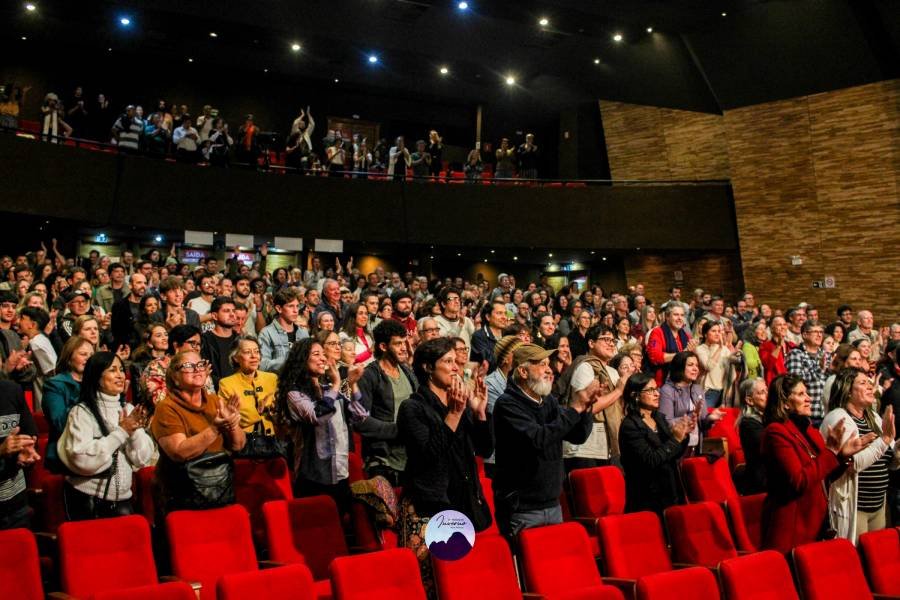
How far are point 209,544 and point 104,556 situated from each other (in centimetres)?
37

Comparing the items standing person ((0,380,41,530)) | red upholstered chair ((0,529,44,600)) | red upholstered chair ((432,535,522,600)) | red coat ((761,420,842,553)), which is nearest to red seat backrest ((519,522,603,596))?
red upholstered chair ((432,535,522,600))

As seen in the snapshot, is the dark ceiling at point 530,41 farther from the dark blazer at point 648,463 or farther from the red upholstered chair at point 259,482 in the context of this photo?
the red upholstered chair at point 259,482

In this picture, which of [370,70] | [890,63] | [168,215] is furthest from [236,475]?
[370,70]

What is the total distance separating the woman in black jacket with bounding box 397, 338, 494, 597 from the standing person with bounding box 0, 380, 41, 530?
4.47 ft

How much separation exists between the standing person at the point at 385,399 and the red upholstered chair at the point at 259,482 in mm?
476

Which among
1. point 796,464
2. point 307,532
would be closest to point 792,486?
point 796,464

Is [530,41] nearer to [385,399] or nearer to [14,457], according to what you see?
[385,399]

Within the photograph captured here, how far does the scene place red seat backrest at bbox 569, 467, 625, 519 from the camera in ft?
13.4

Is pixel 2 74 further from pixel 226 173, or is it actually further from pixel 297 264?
pixel 297 264

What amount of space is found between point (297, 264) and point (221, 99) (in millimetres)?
3955

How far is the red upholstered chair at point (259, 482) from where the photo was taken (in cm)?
373

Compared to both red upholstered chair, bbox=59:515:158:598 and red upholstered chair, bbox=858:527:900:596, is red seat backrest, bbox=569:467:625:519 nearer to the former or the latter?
red upholstered chair, bbox=858:527:900:596

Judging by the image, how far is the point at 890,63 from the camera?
11758mm

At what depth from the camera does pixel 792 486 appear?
332 centimetres
